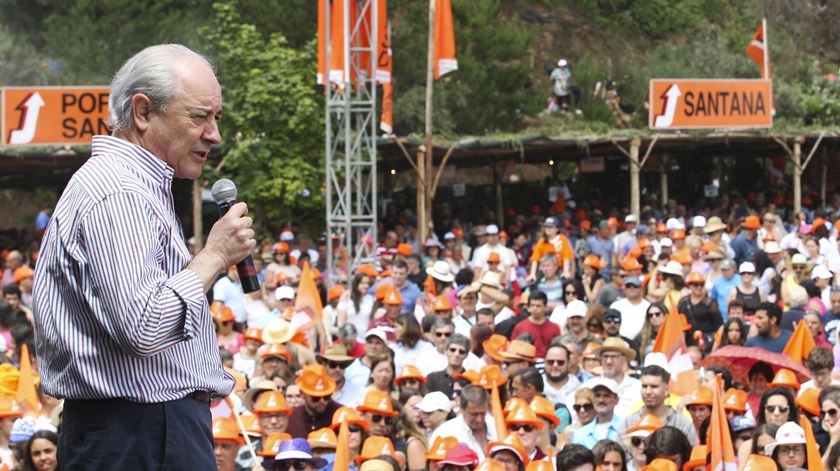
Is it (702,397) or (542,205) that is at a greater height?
(702,397)

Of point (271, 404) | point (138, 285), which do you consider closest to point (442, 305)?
point (271, 404)

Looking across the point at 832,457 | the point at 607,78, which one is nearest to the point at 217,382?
the point at 832,457

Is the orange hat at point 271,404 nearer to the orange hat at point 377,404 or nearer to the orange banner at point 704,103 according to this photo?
the orange hat at point 377,404

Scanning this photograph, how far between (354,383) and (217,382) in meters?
7.94

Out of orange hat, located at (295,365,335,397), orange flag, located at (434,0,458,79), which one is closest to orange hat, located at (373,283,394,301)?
orange hat, located at (295,365,335,397)

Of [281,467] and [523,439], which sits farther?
[523,439]

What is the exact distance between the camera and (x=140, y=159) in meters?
3.03

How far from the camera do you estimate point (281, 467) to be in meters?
7.88

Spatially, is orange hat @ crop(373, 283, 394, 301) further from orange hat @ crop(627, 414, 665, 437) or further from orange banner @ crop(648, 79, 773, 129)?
orange banner @ crop(648, 79, 773, 129)

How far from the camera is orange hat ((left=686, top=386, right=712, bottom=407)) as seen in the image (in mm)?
9312

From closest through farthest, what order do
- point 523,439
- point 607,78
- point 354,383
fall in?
point 523,439 → point 354,383 → point 607,78

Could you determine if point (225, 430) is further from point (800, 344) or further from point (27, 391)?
point (800, 344)

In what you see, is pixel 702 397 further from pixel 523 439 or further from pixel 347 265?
pixel 347 265

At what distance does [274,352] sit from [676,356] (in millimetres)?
3007
